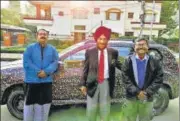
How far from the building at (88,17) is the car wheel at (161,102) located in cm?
99

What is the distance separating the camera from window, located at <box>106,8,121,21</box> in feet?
9.62

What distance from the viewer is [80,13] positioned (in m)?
3.03

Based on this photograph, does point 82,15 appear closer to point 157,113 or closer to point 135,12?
point 135,12

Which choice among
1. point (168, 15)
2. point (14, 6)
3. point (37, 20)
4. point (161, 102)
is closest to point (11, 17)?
point (14, 6)

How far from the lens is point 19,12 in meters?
3.02

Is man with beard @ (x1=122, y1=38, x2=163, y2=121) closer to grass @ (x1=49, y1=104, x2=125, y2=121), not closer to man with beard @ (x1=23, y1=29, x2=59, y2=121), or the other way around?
grass @ (x1=49, y1=104, x2=125, y2=121)

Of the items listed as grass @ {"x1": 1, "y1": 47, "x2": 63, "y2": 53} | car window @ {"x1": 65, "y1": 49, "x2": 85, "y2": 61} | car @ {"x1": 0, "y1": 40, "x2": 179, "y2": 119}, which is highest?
grass @ {"x1": 1, "y1": 47, "x2": 63, "y2": 53}

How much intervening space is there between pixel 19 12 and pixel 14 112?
54.4 inches

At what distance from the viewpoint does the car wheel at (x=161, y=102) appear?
141 inches

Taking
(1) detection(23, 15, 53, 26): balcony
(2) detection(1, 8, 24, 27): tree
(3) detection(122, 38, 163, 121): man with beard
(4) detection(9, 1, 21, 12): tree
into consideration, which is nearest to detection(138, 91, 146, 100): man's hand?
(3) detection(122, 38, 163, 121): man with beard

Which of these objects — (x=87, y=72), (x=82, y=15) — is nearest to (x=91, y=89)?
(x=87, y=72)

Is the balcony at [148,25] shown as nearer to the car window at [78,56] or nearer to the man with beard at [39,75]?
the car window at [78,56]

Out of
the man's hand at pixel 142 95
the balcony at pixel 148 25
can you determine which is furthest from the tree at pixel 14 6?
the man's hand at pixel 142 95

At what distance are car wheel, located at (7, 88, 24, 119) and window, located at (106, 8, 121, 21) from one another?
1.56 metres
